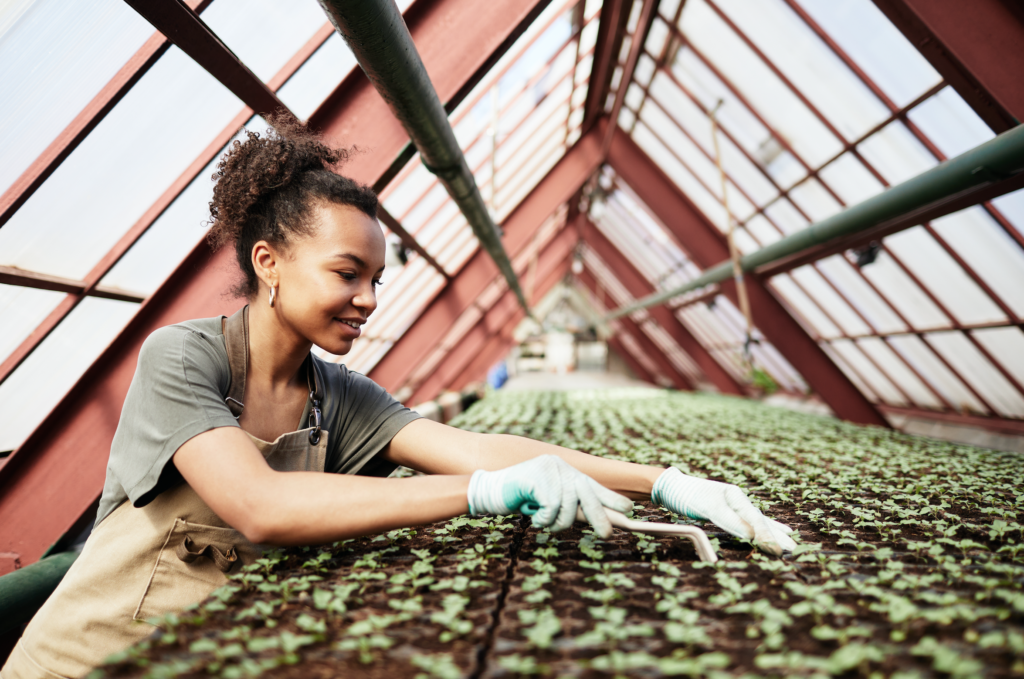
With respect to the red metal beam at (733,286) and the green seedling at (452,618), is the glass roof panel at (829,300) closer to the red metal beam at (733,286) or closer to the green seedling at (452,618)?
the red metal beam at (733,286)

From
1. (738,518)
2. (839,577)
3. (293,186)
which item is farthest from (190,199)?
(839,577)

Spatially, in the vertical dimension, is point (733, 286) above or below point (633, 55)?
below

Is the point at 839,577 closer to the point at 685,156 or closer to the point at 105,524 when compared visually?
the point at 105,524

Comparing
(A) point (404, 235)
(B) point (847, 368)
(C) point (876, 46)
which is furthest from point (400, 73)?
(B) point (847, 368)

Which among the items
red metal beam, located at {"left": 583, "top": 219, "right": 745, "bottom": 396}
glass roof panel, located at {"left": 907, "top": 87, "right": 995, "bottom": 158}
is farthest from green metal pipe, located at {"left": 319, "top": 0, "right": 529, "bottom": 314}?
red metal beam, located at {"left": 583, "top": 219, "right": 745, "bottom": 396}

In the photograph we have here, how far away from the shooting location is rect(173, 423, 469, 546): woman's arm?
43.4 inches

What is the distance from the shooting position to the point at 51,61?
6.56ft

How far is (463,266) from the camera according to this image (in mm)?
8703

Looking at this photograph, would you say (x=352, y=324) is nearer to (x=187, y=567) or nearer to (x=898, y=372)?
(x=187, y=567)

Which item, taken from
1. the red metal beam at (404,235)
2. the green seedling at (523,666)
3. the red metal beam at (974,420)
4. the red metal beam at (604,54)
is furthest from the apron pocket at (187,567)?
the red metal beam at (974,420)

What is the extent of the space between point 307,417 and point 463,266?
23.8 feet

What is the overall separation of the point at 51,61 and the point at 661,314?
11.5 metres

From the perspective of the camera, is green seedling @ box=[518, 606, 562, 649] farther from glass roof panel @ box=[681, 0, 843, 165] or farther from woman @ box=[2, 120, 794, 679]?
glass roof panel @ box=[681, 0, 843, 165]

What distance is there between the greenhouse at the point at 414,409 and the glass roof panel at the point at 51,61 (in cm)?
1
